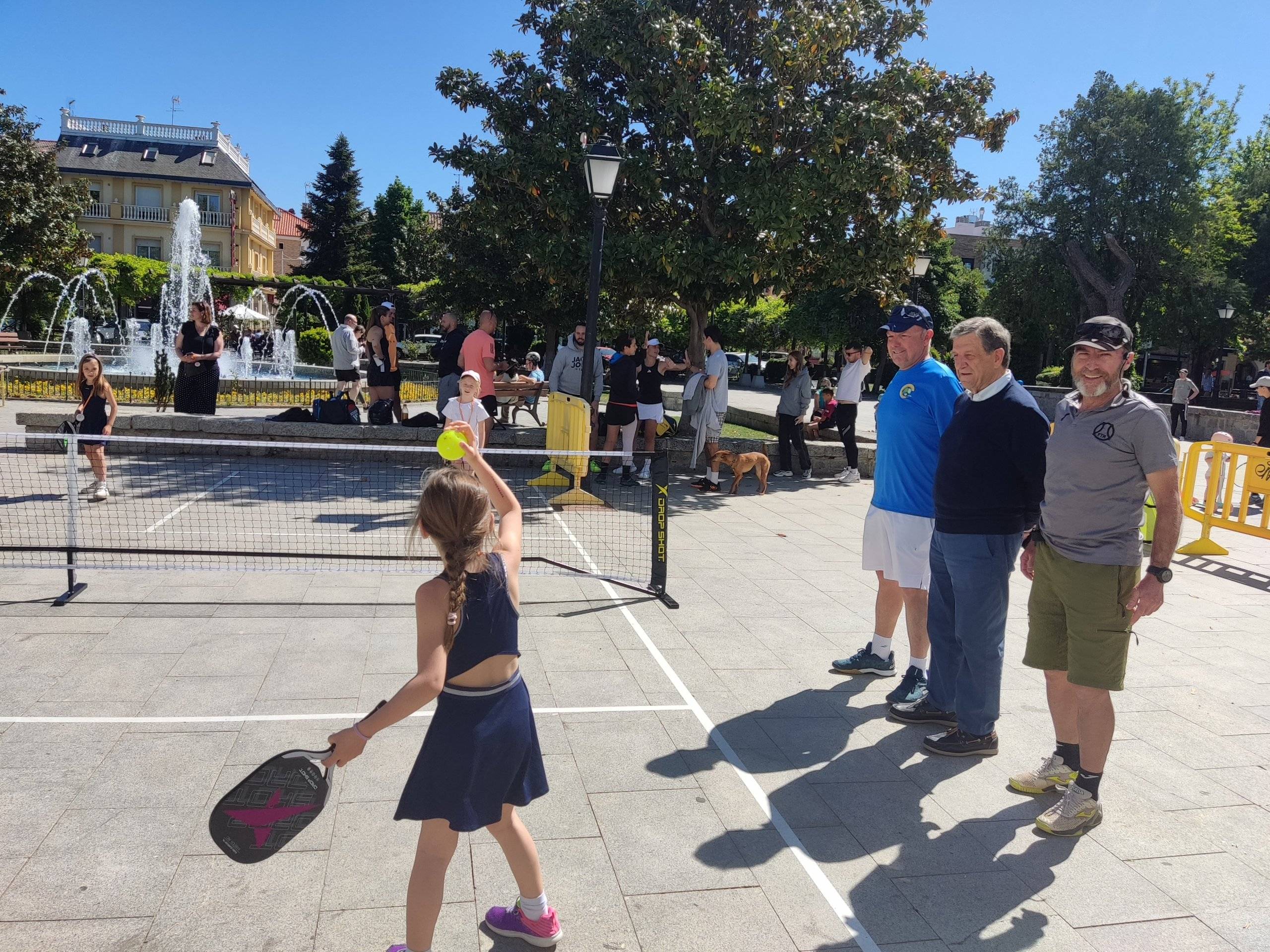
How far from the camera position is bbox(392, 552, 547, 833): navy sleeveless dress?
2574 mm

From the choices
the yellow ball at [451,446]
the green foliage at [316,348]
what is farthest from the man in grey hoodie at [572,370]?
the green foliage at [316,348]

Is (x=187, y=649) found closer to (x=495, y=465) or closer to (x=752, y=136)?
(x=495, y=465)

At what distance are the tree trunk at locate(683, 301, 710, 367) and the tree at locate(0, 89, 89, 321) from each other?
26.3 metres

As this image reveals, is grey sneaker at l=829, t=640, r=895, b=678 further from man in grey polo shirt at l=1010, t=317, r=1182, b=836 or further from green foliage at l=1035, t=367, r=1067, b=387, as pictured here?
green foliage at l=1035, t=367, r=1067, b=387

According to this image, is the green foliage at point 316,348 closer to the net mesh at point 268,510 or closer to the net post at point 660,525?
the net mesh at point 268,510

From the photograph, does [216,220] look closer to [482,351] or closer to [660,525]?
[482,351]

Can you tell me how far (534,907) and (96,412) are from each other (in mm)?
8763

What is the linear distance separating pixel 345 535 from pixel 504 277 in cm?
1930

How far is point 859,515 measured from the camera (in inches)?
437

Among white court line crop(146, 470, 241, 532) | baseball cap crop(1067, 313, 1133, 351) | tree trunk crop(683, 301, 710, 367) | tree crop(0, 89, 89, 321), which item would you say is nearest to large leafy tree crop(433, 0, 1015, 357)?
tree trunk crop(683, 301, 710, 367)

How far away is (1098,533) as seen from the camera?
3.74 m

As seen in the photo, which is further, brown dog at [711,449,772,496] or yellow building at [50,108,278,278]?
yellow building at [50,108,278,278]

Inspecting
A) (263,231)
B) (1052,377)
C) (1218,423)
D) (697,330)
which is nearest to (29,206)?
(697,330)

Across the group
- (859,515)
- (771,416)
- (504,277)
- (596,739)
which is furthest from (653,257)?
(504,277)
